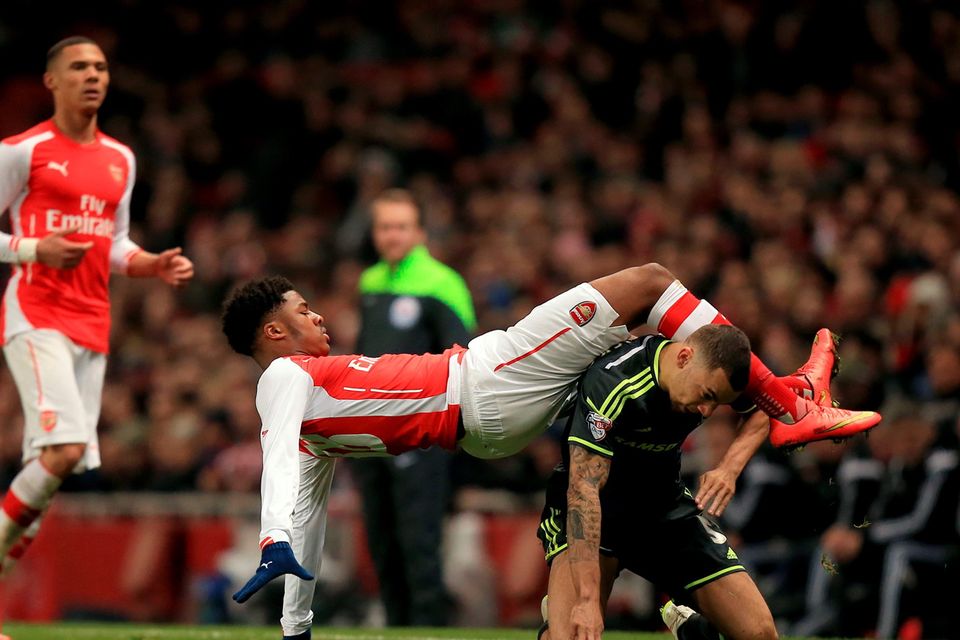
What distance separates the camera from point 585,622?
210 inches

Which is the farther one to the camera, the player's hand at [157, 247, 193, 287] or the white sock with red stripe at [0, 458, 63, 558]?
the player's hand at [157, 247, 193, 287]

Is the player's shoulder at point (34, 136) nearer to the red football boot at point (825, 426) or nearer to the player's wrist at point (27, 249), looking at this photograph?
the player's wrist at point (27, 249)

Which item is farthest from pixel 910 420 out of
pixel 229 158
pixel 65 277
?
pixel 229 158

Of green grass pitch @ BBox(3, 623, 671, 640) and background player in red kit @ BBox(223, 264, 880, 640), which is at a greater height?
background player in red kit @ BBox(223, 264, 880, 640)

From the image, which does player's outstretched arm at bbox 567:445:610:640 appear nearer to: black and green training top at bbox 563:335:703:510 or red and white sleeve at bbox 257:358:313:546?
black and green training top at bbox 563:335:703:510

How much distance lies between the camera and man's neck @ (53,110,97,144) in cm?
763

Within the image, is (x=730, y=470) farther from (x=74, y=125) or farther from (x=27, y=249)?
(x=74, y=125)

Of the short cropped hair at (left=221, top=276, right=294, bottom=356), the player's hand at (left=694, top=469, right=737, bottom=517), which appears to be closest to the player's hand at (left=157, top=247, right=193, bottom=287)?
the short cropped hair at (left=221, top=276, right=294, bottom=356)

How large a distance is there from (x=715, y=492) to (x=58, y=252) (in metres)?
3.41

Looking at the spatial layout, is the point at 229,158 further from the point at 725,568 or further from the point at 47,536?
the point at 725,568

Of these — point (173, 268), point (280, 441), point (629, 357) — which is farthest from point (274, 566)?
point (173, 268)

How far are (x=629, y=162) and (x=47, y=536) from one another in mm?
6806

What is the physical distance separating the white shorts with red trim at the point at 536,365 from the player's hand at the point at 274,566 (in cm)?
108

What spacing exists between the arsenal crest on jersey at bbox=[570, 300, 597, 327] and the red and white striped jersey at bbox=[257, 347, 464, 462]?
56 cm
